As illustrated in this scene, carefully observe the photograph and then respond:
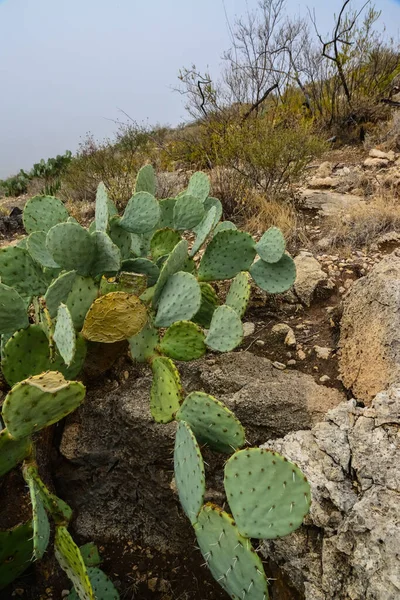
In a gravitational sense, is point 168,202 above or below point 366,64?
below

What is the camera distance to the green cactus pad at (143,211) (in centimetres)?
182

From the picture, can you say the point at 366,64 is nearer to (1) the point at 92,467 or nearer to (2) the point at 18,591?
(1) the point at 92,467

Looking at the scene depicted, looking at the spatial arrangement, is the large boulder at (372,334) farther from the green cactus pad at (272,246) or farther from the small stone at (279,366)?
the green cactus pad at (272,246)

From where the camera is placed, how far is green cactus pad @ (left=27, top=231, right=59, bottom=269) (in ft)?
5.72

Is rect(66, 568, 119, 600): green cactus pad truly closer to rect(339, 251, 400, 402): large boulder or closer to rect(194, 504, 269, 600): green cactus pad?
rect(194, 504, 269, 600): green cactus pad

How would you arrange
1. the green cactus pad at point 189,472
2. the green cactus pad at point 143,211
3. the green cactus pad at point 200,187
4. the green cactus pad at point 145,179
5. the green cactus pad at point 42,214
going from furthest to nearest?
1. the green cactus pad at point 200,187
2. the green cactus pad at point 145,179
3. the green cactus pad at point 42,214
4. the green cactus pad at point 143,211
5. the green cactus pad at point 189,472

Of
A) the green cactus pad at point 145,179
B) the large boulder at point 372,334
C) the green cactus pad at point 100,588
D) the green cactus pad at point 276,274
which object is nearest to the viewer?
the green cactus pad at point 100,588

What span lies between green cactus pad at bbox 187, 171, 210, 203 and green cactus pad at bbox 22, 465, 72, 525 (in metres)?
1.60

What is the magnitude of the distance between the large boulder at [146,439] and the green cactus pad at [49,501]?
1.49 feet

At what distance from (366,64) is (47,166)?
262 inches

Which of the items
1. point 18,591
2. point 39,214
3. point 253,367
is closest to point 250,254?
point 253,367

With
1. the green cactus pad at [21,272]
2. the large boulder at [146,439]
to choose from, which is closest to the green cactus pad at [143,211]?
the green cactus pad at [21,272]

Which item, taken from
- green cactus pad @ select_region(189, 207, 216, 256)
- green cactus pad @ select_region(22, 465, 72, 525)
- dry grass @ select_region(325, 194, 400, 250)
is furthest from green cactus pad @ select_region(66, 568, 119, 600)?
dry grass @ select_region(325, 194, 400, 250)

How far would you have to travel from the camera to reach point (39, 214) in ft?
6.45
